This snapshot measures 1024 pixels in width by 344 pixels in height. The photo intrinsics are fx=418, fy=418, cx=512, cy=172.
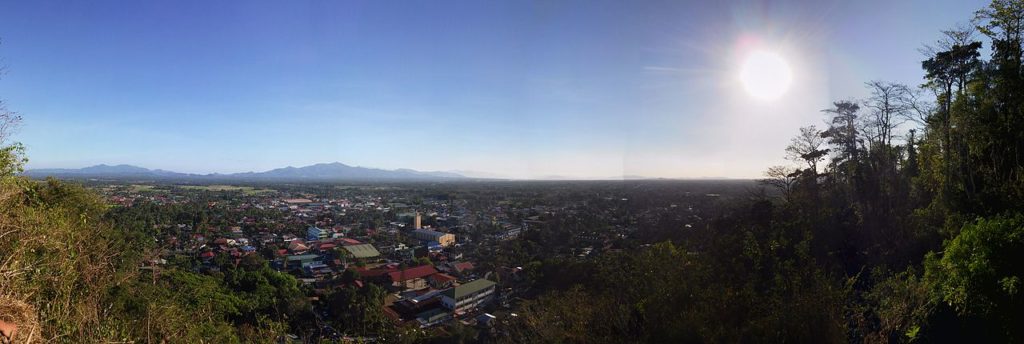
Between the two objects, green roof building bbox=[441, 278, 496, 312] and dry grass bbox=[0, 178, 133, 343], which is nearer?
dry grass bbox=[0, 178, 133, 343]

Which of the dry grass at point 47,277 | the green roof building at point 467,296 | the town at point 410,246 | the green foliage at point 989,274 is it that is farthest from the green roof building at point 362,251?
the green foliage at point 989,274

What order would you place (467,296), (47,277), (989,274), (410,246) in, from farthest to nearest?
1. (410,246)
2. (467,296)
3. (989,274)
4. (47,277)

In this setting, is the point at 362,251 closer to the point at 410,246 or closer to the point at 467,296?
the point at 410,246

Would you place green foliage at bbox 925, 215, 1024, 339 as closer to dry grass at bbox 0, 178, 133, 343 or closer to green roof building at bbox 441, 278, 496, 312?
dry grass at bbox 0, 178, 133, 343

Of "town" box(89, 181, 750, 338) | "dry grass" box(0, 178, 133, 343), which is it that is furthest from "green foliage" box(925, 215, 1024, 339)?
"dry grass" box(0, 178, 133, 343)

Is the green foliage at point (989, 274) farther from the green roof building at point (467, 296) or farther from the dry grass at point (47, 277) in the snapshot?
the green roof building at point (467, 296)

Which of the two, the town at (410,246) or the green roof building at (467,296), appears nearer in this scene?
the green roof building at (467,296)

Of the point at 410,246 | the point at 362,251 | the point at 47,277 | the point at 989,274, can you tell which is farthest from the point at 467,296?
the point at 989,274

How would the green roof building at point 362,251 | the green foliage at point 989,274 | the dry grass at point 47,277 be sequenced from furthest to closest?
the green roof building at point 362,251 → the green foliage at point 989,274 → the dry grass at point 47,277

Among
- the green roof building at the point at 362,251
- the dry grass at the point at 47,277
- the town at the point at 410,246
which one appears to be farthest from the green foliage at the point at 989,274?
the green roof building at the point at 362,251

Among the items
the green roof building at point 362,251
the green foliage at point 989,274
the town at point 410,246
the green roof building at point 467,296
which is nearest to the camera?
the green foliage at point 989,274

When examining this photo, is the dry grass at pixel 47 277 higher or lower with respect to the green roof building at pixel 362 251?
higher

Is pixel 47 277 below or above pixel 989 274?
below
